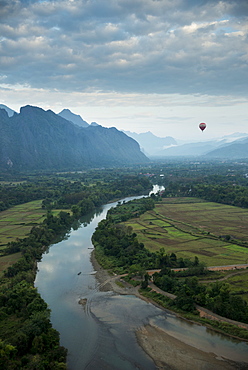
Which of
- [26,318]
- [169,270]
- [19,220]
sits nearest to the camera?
[26,318]

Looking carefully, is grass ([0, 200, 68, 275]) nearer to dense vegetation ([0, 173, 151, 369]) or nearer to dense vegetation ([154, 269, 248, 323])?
dense vegetation ([0, 173, 151, 369])

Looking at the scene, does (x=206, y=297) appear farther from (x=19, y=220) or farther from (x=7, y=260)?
(x=19, y=220)

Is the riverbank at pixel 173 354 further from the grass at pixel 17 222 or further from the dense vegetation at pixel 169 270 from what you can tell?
the grass at pixel 17 222

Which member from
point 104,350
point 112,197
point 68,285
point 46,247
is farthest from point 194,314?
point 112,197

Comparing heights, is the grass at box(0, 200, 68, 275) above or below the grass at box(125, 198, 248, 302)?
above

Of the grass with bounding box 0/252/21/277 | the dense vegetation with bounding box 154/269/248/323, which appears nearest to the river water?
the dense vegetation with bounding box 154/269/248/323

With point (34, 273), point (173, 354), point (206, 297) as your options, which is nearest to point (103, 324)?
point (173, 354)
